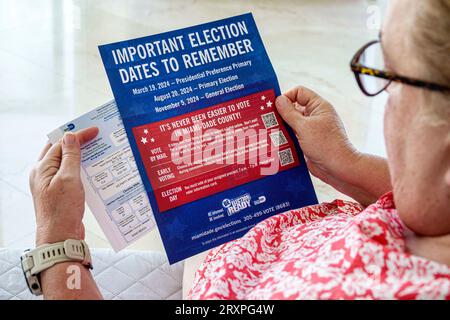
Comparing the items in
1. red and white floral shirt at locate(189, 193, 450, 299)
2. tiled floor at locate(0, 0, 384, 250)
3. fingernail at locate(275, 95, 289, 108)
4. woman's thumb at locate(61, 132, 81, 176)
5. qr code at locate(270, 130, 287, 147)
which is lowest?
red and white floral shirt at locate(189, 193, 450, 299)

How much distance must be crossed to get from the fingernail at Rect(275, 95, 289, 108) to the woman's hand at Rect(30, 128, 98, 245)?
1.37 ft

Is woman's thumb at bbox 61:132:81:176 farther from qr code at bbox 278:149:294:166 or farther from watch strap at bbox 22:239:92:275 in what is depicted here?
qr code at bbox 278:149:294:166

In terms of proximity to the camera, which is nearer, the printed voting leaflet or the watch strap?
the watch strap

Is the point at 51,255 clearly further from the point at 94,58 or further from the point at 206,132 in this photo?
the point at 94,58

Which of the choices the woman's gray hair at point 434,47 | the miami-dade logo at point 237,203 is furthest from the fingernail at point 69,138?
the woman's gray hair at point 434,47

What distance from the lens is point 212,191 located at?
1183 millimetres

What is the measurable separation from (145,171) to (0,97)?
158cm

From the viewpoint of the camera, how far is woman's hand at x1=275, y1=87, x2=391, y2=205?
1.20 metres

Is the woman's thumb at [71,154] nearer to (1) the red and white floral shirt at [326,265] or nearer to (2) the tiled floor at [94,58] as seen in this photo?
(1) the red and white floral shirt at [326,265]

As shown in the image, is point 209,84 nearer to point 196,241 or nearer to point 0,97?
point 196,241

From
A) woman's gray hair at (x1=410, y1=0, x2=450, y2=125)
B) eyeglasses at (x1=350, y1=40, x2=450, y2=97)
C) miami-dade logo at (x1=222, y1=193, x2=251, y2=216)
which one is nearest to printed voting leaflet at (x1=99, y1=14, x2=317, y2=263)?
miami-dade logo at (x1=222, y1=193, x2=251, y2=216)

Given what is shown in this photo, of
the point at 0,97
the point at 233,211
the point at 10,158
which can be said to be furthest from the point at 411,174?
the point at 0,97

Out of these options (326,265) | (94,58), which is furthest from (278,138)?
(94,58)
